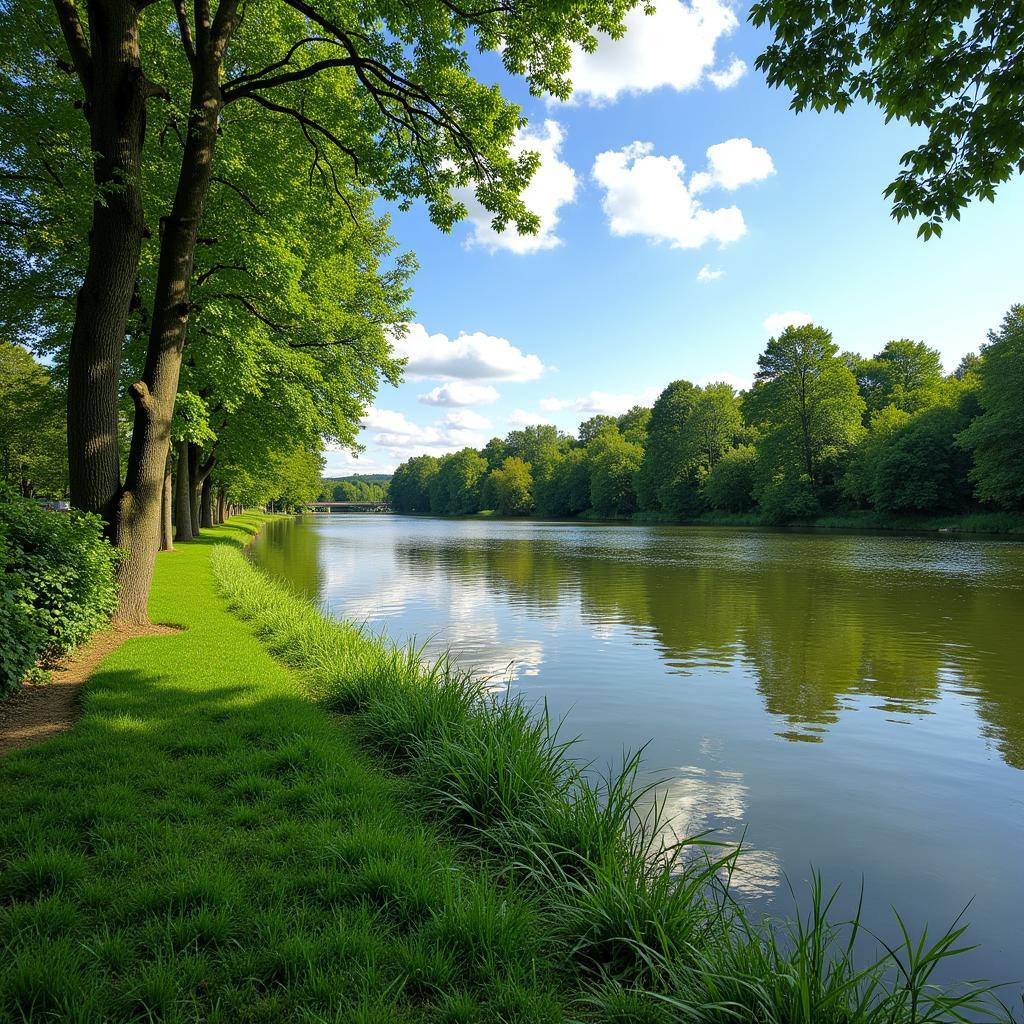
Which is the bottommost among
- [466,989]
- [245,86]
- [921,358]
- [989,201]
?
[466,989]

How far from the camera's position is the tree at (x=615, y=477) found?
8575cm

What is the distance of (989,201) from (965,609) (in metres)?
12.2

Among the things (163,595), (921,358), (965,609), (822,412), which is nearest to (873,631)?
(965,609)

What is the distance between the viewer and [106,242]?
28.3 ft

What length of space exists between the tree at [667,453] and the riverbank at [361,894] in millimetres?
69555

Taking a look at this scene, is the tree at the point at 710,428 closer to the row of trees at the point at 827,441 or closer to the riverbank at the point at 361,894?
the row of trees at the point at 827,441

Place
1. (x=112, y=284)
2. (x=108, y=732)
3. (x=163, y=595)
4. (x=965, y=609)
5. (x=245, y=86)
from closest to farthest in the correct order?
1. (x=108, y=732)
2. (x=112, y=284)
3. (x=245, y=86)
4. (x=163, y=595)
5. (x=965, y=609)

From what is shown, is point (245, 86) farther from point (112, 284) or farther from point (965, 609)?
point (965, 609)

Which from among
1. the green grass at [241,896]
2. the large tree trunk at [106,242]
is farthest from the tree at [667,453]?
the green grass at [241,896]

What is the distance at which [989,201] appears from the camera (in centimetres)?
597

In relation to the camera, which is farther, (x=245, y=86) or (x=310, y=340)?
(x=310, y=340)

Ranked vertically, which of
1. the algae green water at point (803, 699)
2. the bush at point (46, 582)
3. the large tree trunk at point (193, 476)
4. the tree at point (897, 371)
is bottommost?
the algae green water at point (803, 699)

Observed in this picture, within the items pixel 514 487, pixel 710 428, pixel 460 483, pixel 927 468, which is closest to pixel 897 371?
pixel 710 428

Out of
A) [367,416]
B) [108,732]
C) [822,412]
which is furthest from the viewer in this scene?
[822,412]
